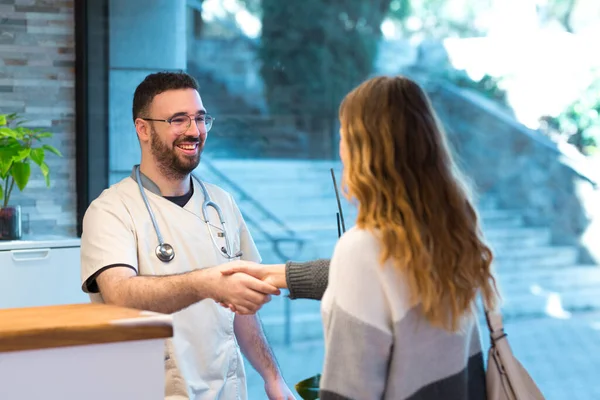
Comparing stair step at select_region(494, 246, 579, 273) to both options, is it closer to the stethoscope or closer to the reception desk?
the stethoscope

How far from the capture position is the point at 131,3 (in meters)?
4.37

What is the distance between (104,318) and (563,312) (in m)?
2.56

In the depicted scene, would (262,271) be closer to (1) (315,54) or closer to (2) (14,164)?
(1) (315,54)

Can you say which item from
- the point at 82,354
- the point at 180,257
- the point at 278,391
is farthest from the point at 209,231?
the point at 82,354

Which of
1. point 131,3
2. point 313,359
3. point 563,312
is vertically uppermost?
point 131,3

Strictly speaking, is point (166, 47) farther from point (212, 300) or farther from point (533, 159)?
point (212, 300)

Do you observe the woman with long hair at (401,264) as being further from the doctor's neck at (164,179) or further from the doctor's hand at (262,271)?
the doctor's neck at (164,179)

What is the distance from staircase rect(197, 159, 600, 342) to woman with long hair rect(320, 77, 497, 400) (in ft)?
6.80

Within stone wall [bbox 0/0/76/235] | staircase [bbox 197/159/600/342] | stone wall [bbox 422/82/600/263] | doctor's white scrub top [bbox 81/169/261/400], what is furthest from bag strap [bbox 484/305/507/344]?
stone wall [bbox 0/0/76/235]

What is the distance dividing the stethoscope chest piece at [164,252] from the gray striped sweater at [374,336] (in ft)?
2.90

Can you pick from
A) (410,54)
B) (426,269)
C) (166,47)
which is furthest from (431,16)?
(426,269)

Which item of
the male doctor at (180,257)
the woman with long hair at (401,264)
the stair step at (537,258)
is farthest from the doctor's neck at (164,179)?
the stair step at (537,258)

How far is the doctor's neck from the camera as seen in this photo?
245 centimetres

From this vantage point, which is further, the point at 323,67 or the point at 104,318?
the point at 323,67
